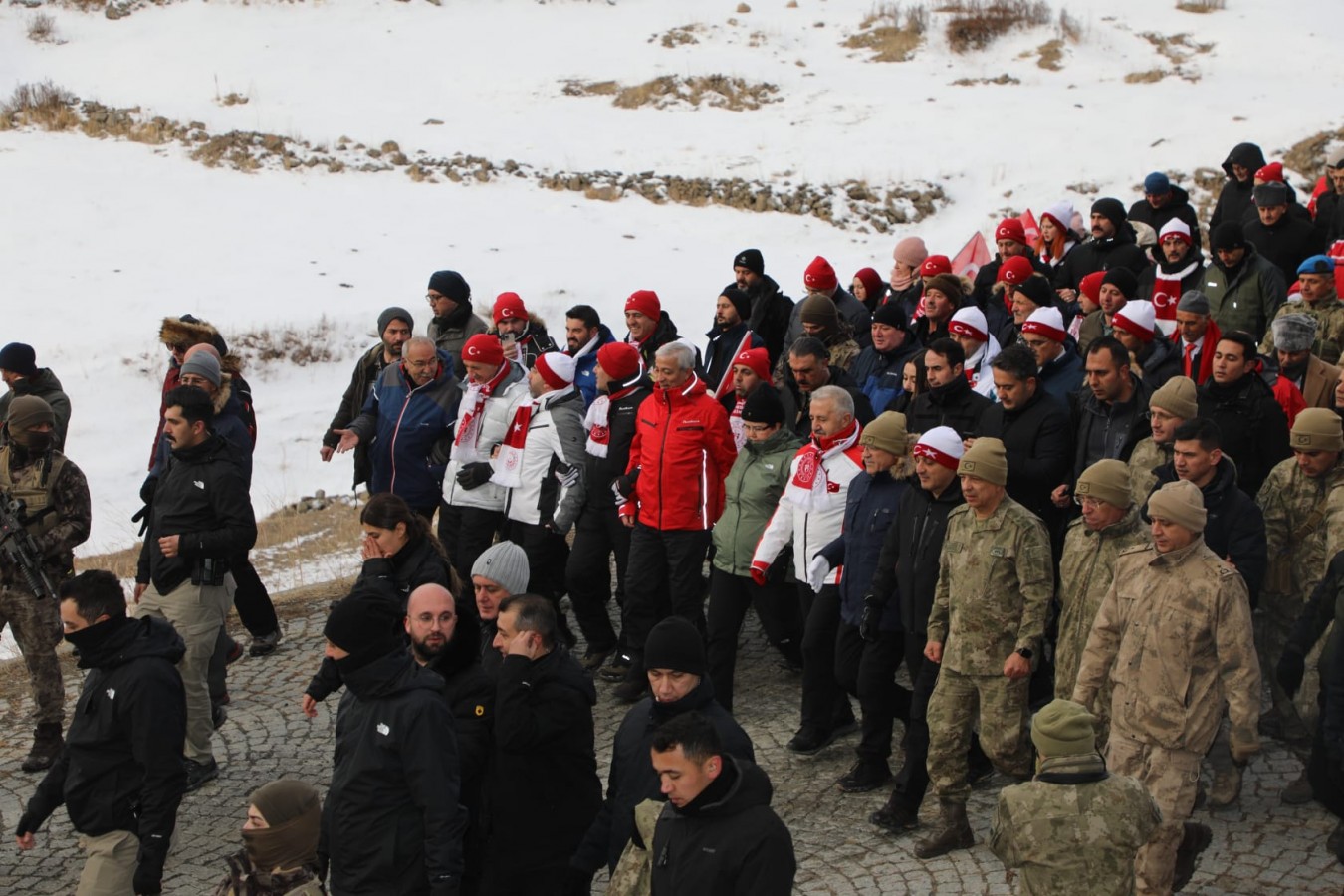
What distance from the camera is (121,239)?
23594 mm

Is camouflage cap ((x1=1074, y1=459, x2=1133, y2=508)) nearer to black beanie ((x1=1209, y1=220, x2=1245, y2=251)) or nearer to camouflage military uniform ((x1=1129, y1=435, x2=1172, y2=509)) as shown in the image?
camouflage military uniform ((x1=1129, y1=435, x2=1172, y2=509))

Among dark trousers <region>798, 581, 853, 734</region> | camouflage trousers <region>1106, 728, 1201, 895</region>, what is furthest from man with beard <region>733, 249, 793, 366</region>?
camouflage trousers <region>1106, 728, 1201, 895</region>

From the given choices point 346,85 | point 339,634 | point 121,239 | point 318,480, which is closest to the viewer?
point 339,634

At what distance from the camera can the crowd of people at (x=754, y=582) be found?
5504mm

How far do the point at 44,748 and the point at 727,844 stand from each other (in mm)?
5786

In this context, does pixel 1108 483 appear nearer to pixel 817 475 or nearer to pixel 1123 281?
pixel 817 475

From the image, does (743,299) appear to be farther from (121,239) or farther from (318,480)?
(121,239)

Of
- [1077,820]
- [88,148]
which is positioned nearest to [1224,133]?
[88,148]

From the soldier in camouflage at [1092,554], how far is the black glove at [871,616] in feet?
3.07

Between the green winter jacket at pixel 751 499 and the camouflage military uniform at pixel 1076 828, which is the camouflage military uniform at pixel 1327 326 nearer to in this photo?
the green winter jacket at pixel 751 499

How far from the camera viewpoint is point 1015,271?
11086 mm

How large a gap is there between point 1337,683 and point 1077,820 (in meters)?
2.16

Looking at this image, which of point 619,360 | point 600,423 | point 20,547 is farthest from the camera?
point 600,423

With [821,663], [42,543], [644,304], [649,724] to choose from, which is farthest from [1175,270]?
[42,543]
